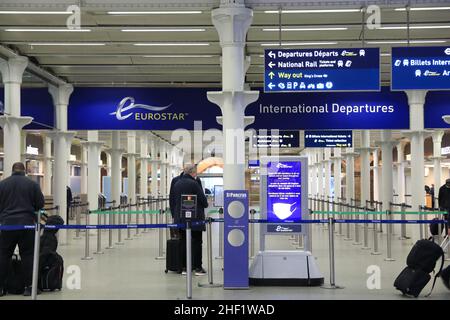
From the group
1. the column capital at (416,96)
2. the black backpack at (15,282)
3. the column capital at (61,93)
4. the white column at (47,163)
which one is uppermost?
the column capital at (61,93)

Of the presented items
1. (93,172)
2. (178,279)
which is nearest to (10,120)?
(178,279)

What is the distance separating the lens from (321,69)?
10.2 metres

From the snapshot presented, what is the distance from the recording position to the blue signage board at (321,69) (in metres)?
10.2

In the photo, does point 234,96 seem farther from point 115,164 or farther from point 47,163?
point 47,163

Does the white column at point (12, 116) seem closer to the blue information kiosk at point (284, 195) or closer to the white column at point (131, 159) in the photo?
the blue information kiosk at point (284, 195)

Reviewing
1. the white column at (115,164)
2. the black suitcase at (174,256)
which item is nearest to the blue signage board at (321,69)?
the black suitcase at (174,256)

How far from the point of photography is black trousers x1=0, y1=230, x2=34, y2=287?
323 inches

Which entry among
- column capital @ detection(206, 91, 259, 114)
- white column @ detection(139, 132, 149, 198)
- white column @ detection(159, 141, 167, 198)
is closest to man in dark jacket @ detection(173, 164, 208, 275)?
column capital @ detection(206, 91, 259, 114)

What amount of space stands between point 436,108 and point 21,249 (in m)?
11.8

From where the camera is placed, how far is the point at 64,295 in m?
8.20

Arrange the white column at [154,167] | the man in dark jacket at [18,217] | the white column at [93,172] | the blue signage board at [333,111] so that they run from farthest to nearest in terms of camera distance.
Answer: the white column at [154,167]
the white column at [93,172]
the blue signage board at [333,111]
the man in dark jacket at [18,217]

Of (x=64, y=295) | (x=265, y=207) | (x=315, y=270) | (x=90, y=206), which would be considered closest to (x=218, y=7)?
(x=265, y=207)

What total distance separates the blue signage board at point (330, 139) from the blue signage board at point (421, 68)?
10.7 m

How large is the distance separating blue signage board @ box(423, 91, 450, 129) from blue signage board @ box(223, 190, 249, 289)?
30.7 feet
